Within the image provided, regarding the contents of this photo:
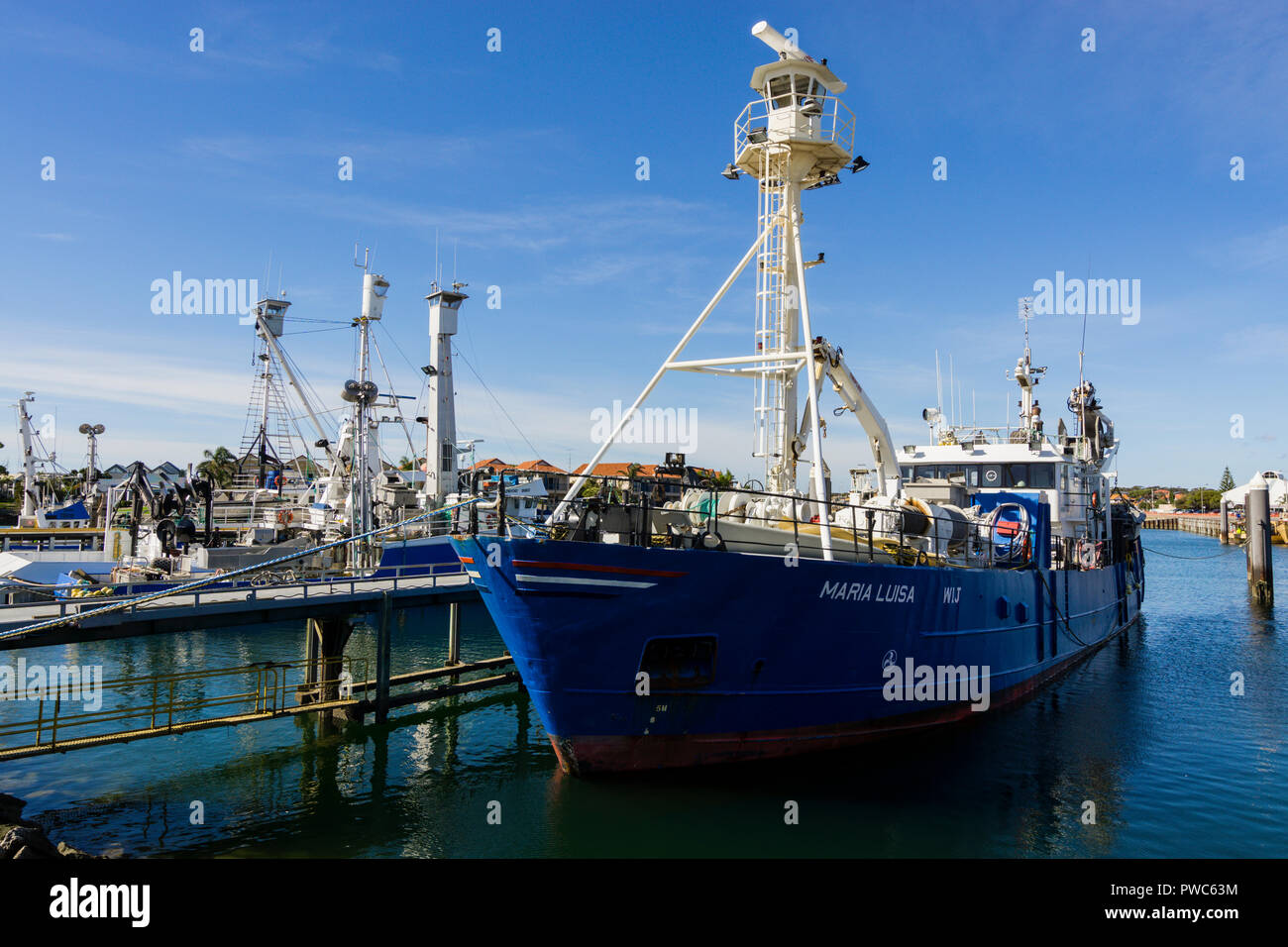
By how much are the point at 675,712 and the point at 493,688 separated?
10.2 m

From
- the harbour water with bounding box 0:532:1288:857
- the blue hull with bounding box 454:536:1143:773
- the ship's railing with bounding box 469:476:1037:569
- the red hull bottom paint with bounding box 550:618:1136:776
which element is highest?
the ship's railing with bounding box 469:476:1037:569

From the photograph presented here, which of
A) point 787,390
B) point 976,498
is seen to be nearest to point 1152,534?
point 976,498

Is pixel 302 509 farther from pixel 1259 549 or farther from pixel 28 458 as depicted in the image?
pixel 1259 549

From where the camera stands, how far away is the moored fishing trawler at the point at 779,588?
12188 mm

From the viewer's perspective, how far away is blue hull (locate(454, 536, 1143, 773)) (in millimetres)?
11969

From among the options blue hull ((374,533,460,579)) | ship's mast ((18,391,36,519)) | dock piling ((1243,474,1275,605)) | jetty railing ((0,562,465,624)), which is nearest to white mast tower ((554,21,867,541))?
jetty railing ((0,562,465,624))

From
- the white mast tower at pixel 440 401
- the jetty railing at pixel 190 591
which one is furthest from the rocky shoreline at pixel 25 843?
the white mast tower at pixel 440 401

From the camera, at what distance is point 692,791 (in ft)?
42.5

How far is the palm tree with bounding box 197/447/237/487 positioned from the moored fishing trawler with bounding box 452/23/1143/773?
6744 cm

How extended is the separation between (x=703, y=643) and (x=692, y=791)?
244 centimetres

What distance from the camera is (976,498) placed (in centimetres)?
2231

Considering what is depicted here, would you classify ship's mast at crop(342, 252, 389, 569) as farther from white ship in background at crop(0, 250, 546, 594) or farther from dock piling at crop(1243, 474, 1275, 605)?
dock piling at crop(1243, 474, 1275, 605)

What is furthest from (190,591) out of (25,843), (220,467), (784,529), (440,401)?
(220,467)
